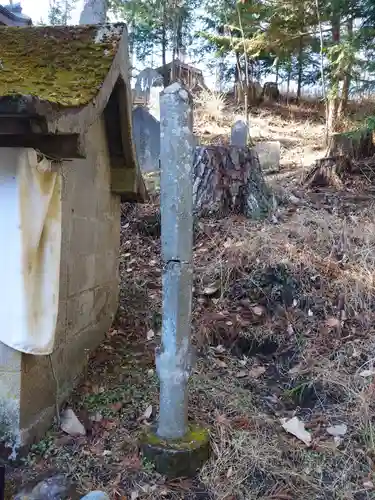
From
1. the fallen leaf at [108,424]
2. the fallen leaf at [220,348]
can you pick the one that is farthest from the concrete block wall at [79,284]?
the fallen leaf at [220,348]

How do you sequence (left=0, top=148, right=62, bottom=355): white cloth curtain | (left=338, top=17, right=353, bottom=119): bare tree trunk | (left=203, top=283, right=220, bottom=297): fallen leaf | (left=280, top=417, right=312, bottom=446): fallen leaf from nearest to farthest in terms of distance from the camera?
(left=0, top=148, right=62, bottom=355): white cloth curtain → (left=280, top=417, right=312, bottom=446): fallen leaf → (left=203, top=283, right=220, bottom=297): fallen leaf → (left=338, top=17, right=353, bottom=119): bare tree trunk

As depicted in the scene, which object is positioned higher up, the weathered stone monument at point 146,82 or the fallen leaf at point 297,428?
the weathered stone monument at point 146,82

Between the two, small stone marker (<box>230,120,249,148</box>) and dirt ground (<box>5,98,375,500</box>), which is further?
small stone marker (<box>230,120,249,148</box>)

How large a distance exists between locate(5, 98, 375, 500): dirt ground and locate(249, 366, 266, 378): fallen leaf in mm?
17

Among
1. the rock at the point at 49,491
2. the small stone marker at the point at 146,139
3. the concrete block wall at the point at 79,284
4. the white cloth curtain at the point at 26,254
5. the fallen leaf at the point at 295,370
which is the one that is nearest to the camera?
the rock at the point at 49,491

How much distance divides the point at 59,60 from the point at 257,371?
3.10 meters

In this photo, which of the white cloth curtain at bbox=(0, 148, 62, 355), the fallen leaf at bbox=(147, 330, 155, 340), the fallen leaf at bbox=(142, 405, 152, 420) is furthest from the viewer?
the fallen leaf at bbox=(147, 330, 155, 340)

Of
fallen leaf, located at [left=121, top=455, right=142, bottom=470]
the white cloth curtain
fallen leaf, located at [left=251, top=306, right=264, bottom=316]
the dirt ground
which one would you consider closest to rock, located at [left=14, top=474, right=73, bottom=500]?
the dirt ground

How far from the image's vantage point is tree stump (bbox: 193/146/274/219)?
6742 millimetres

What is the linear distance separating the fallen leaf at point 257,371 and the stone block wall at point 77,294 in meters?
1.52

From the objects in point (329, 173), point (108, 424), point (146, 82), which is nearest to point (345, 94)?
point (329, 173)

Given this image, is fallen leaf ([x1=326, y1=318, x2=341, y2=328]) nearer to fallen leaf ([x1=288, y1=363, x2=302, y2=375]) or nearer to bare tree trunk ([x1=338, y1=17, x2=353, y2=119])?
fallen leaf ([x1=288, y1=363, x2=302, y2=375])

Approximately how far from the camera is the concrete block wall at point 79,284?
346cm

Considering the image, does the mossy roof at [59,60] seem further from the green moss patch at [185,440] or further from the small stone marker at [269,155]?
the small stone marker at [269,155]
